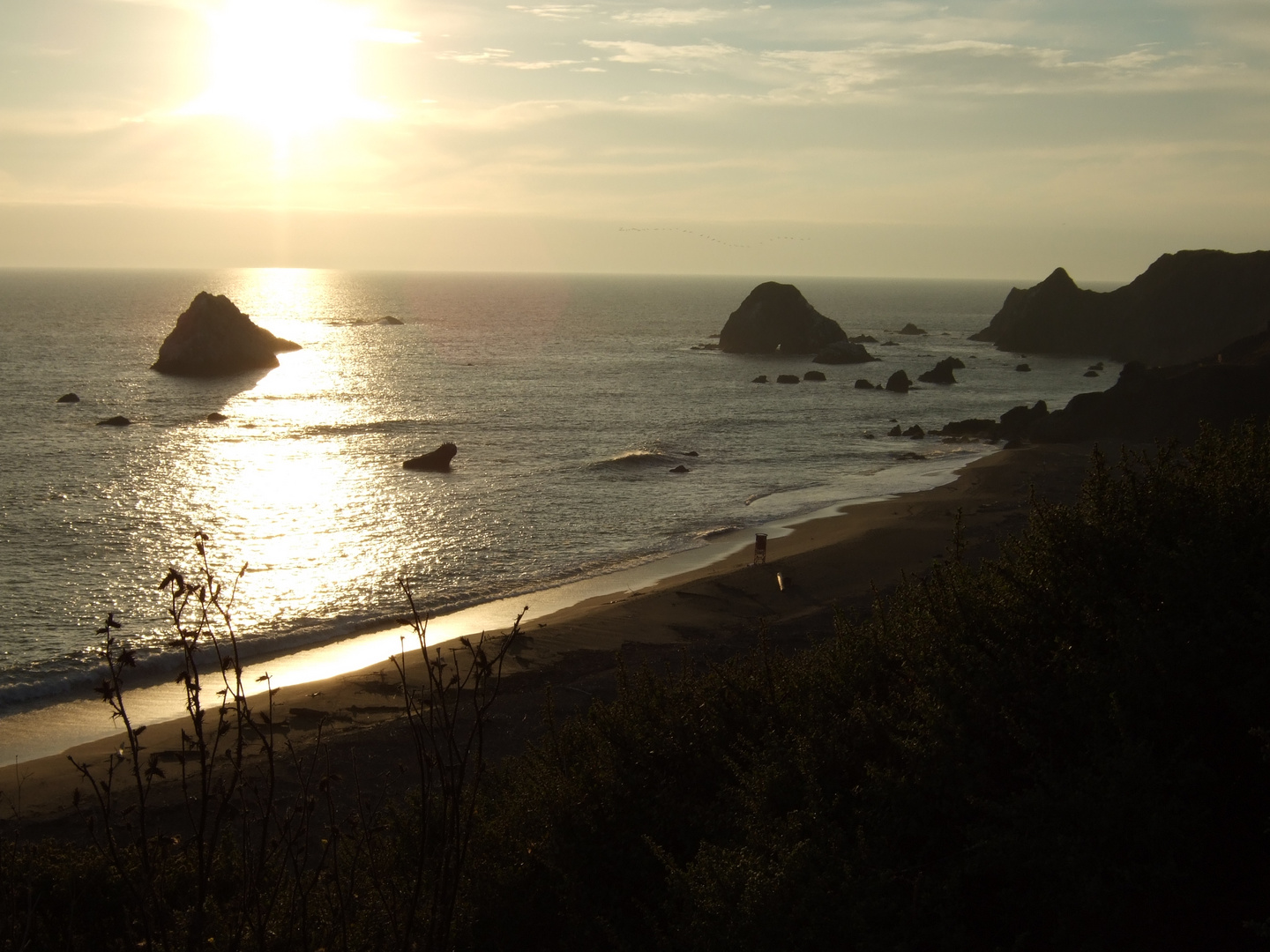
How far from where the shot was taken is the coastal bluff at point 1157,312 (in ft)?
280

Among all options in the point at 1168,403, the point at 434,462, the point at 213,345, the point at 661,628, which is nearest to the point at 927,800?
the point at 661,628

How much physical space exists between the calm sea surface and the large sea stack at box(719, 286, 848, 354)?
6.70m

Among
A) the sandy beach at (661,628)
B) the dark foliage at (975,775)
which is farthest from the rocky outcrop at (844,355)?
the dark foliage at (975,775)

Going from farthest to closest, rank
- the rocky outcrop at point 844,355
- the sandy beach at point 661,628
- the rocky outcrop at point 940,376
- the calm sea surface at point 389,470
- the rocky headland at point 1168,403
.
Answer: the rocky outcrop at point 844,355 → the rocky outcrop at point 940,376 → the rocky headland at point 1168,403 → the calm sea surface at point 389,470 → the sandy beach at point 661,628

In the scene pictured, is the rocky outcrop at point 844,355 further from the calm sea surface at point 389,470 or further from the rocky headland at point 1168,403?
the rocky headland at point 1168,403

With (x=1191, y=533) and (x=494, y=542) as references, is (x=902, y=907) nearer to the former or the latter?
(x=1191, y=533)

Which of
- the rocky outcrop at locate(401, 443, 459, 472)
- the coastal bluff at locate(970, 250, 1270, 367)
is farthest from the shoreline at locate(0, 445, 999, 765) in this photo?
the coastal bluff at locate(970, 250, 1270, 367)

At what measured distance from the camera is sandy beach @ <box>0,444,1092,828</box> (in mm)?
13648

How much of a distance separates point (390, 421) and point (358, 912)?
1940 inches

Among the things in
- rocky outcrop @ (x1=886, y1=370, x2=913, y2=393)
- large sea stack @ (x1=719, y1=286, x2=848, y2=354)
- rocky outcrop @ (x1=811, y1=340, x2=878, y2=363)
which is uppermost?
large sea stack @ (x1=719, y1=286, x2=848, y2=354)

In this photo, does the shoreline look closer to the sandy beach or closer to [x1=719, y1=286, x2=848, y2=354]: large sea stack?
the sandy beach

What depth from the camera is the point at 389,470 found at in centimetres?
3953

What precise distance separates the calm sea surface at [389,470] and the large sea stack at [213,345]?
282cm

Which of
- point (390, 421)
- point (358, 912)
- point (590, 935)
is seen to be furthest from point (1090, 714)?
point (390, 421)
